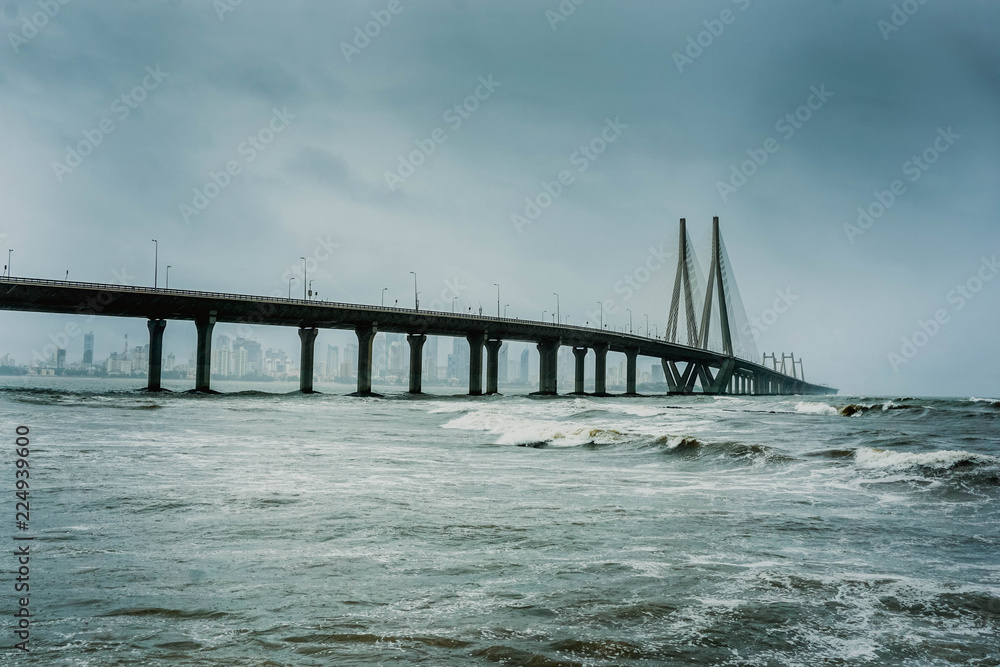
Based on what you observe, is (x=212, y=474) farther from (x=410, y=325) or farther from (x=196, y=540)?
(x=410, y=325)

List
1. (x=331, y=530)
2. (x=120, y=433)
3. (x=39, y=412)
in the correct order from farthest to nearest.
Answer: (x=39, y=412)
(x=120, y=433)
(x=331, y=530)

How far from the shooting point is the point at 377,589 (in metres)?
7.50

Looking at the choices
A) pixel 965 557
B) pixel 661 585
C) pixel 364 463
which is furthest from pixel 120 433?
pixel 965 557

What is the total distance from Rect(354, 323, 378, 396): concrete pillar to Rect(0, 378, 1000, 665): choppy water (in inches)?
3212

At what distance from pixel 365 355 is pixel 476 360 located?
19755mm

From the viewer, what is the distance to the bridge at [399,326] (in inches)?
3019

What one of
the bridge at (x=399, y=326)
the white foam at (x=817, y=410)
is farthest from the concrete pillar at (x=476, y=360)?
the white foam at (x=817, y=410)

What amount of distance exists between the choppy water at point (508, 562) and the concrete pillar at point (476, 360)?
93.4 m

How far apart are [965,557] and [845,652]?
15.7 ft

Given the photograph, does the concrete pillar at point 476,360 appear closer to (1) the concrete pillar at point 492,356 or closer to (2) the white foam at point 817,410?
(1) the concrete pillar at point 492,356

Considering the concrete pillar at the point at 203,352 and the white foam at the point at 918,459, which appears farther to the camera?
the concrete pillar at the point at 203,352

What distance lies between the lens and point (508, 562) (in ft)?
28.7

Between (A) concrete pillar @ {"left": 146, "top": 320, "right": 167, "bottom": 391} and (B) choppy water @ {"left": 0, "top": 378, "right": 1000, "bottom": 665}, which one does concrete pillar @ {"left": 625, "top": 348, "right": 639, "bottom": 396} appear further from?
(B) choppy water @ {"left": 0, "top": 378, "right": 1000, "bottom": 665}

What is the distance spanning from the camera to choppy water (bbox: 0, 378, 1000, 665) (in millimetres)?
6020
